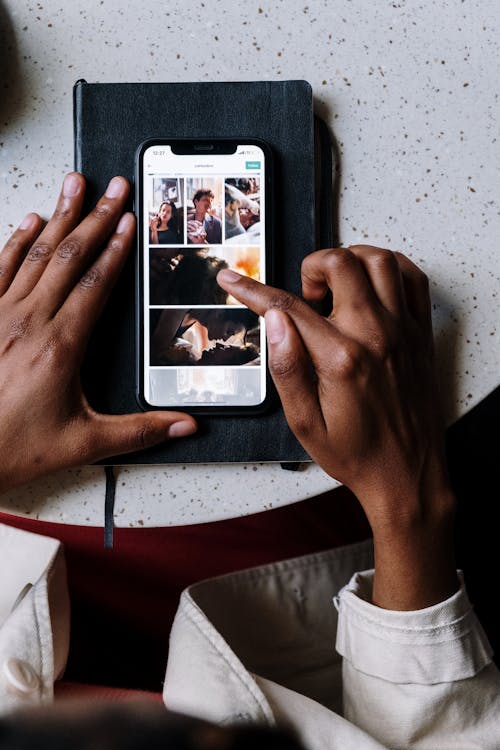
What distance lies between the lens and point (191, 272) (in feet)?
1.93

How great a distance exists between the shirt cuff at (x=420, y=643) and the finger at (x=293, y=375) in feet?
0.58

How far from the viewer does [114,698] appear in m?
0.57

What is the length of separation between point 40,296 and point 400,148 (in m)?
0.36

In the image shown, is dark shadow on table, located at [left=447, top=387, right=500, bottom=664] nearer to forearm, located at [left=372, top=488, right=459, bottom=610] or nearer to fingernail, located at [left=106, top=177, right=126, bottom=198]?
forearm, located at [left=372, top=488, right=459, bottom=610]

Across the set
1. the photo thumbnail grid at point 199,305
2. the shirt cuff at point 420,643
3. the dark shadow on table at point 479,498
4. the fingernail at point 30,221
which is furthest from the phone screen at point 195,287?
the dark shadow on table at point 479,498

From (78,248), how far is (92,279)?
30mm

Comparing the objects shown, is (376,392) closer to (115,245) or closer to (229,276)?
(229,276)

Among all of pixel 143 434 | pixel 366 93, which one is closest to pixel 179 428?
pixel 143 434

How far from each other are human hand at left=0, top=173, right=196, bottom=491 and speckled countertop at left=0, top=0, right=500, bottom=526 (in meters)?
0.06

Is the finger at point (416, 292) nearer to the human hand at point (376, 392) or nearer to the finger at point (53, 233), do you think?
the human hand at point (376, 392)

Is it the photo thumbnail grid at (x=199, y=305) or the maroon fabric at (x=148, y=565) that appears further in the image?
the maroon fabric at (x=148, y=565)

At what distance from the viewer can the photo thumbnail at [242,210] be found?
0.59 meters

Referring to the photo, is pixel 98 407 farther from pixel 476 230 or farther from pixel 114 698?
pixel 476 230

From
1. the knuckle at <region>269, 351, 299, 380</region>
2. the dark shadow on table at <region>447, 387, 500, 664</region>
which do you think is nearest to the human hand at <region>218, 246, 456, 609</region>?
the knuckle at <region>269, 351, 299, 380</region>
